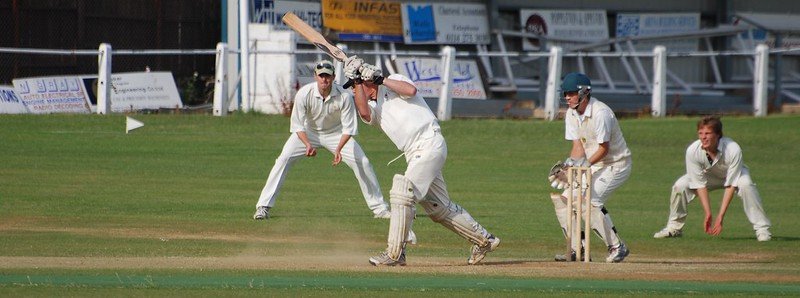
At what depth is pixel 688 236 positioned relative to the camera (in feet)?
49.9

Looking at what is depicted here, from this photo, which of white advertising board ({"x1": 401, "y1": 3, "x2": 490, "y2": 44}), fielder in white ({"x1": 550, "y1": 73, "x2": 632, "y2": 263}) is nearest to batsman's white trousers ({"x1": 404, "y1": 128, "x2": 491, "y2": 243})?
fielder in white ({"x1": 550, "y1": 73, "x2": 632, "y2": 263})

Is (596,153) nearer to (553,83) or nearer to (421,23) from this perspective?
(553,83)

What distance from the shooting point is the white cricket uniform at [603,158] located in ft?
39.2

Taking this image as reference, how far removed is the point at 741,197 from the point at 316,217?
4698mm

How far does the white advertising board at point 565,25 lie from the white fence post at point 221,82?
10.1 metres

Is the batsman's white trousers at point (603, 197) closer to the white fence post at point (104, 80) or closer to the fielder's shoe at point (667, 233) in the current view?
the fielder's shoe at point (667, 233)

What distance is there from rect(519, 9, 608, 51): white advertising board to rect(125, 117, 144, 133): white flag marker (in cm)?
1205

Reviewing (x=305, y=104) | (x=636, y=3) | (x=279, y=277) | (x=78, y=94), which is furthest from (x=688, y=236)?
(x=636, y=3)

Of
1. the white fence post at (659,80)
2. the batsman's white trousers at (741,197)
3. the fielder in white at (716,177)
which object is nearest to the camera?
the fielder in white at (716,177)

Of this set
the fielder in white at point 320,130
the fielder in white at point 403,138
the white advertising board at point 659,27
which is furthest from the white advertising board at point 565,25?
the fielder in white at point 403,138

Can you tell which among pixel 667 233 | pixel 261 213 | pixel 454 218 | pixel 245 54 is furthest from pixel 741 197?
pixel 245 54

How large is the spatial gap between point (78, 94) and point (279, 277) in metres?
15.9

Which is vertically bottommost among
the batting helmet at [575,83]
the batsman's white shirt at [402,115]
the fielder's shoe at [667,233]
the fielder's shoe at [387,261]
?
the fielder's shoe at [667,233]

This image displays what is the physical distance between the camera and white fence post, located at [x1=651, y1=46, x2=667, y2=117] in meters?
27.2
